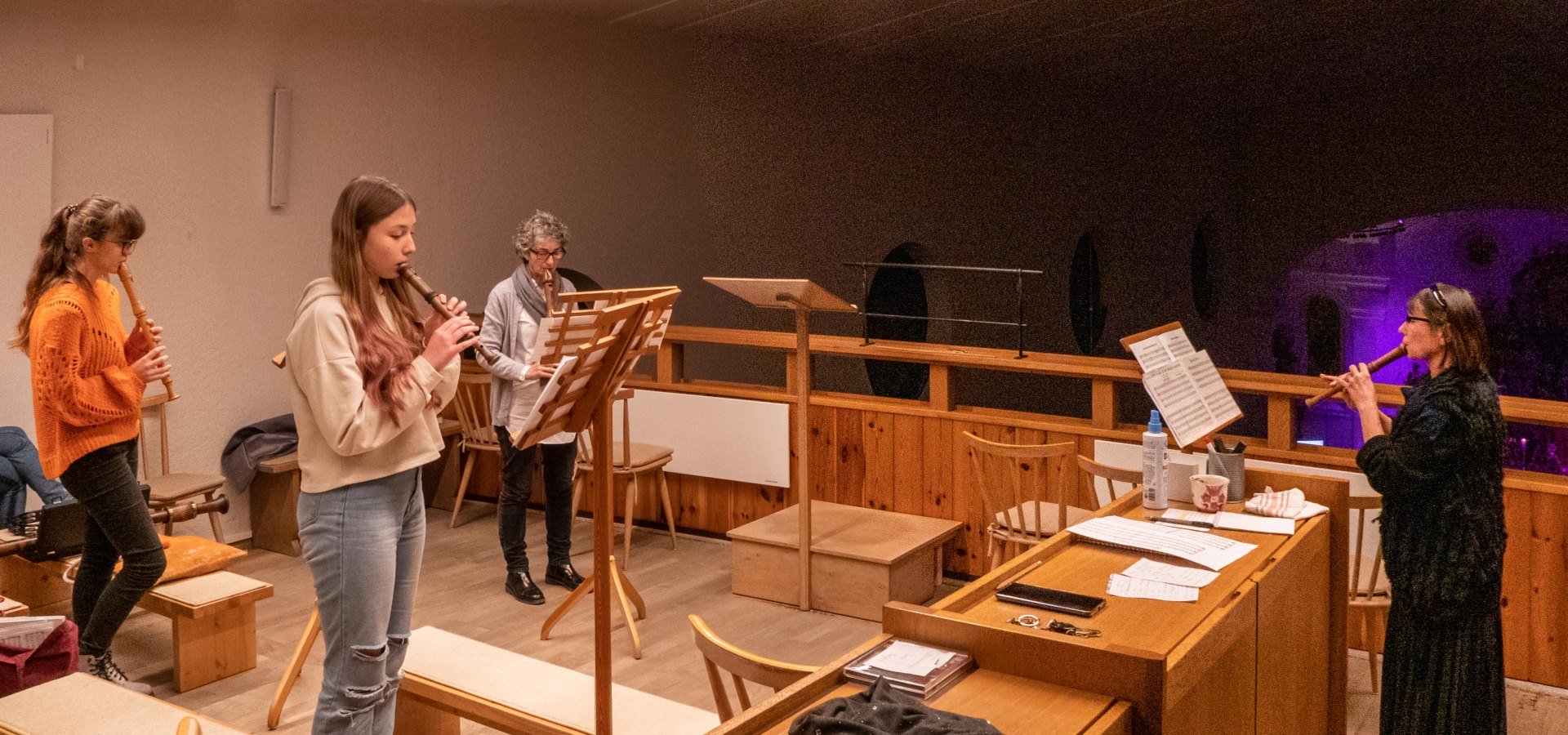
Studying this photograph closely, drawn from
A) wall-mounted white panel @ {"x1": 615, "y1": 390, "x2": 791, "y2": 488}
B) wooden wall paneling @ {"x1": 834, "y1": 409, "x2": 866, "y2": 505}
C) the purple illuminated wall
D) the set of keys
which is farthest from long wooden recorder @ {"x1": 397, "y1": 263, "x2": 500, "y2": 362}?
the purple illuminated wall

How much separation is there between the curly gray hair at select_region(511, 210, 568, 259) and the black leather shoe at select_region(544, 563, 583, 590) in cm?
133

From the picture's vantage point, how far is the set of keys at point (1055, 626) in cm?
207

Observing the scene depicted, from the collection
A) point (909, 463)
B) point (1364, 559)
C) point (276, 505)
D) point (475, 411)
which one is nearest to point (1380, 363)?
point (1364, 559)

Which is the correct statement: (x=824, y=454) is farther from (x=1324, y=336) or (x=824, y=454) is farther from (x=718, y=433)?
(x=1324, y=336)

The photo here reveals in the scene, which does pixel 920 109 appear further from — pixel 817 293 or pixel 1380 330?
pixel 817 293

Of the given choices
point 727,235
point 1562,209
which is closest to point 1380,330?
point 1562,209

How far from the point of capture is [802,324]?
4875 mm

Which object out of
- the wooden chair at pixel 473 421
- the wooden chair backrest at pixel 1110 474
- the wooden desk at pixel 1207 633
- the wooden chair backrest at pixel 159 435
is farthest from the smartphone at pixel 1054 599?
the wooden chair backrest at pixel 159 435

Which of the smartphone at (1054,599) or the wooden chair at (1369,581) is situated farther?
the wooden chair at (1369,581)

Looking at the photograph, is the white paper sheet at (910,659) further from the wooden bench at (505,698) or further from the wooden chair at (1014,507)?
the wooden chair at (1014,507)

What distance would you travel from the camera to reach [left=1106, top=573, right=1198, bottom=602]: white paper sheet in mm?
2340

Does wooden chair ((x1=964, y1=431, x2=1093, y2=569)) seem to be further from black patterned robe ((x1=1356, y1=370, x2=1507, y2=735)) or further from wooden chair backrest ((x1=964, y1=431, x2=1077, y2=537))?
black patterned robe ((x1=1356, y1=370, x2=1507, y2=735))

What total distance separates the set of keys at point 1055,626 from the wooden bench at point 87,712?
1.80 meters

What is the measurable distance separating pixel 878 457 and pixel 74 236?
10.5 feet
